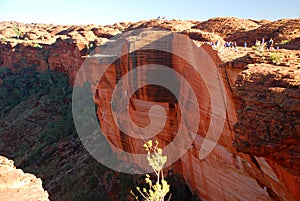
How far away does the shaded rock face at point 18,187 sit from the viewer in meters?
7.08

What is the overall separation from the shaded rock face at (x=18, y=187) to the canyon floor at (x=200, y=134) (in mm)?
24

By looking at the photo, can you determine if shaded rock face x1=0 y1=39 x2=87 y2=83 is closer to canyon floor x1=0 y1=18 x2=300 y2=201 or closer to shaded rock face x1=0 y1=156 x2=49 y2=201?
canyon floor x1=0 y1=18 x2=300 y2=201

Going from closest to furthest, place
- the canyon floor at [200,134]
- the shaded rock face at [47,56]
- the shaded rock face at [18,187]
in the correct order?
the canyon floor at [200,134] → the shaded rock face at [18,187] → the shaded rock face at [47,56]

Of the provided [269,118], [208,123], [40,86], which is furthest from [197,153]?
[40,86]

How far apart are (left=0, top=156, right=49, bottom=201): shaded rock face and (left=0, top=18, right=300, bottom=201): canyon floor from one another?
0.08ft

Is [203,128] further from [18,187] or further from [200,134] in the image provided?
[18,187]

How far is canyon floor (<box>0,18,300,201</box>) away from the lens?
6.27m

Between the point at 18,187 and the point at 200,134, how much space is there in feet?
20.7

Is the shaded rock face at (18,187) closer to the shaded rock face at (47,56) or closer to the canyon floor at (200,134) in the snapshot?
the canyon floor at (200,134)

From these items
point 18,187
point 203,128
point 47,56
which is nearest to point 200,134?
point 203,128

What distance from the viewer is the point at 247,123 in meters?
6.43

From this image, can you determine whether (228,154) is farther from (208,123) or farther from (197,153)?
(197,153)

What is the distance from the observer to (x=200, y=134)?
1102 centimetres

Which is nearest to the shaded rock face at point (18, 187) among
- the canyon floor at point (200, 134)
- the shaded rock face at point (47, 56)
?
the canyon floor at point (200, 134)
